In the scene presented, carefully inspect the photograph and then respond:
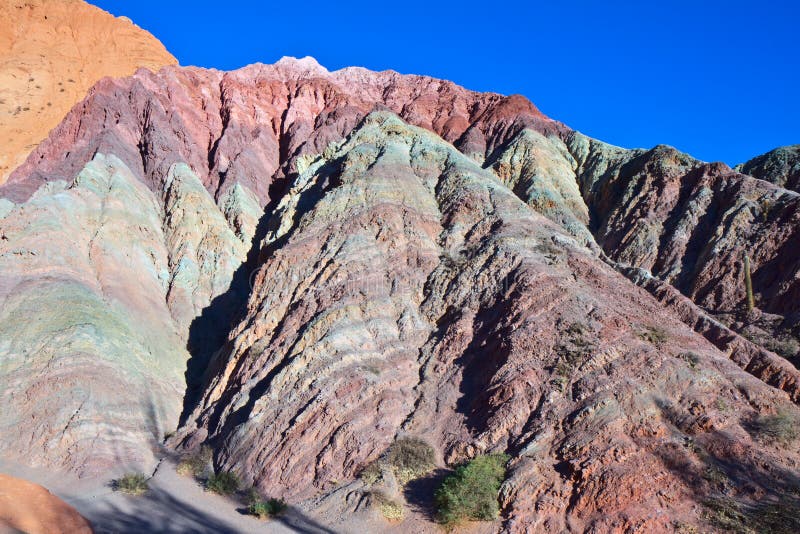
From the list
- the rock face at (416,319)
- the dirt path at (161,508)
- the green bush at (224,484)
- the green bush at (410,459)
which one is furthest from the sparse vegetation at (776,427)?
the green bush at (224,484)

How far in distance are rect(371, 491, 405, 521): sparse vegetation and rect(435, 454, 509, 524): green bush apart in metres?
1.08

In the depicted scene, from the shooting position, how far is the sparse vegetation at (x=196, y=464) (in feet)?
Result: 64.2

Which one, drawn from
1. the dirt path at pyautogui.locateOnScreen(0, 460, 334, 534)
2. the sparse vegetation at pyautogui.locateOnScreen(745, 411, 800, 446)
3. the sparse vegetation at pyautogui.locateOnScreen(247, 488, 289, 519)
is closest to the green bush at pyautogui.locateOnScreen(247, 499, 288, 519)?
the sparse vegetation at pyautogui.locateOnScreen(247, 488, 289, 519)

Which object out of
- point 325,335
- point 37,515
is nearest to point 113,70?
point 325,335

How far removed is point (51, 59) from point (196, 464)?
49099 mm

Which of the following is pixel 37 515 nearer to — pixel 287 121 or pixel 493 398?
pixel 493 398

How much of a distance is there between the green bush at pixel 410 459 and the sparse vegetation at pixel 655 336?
7.85 metres

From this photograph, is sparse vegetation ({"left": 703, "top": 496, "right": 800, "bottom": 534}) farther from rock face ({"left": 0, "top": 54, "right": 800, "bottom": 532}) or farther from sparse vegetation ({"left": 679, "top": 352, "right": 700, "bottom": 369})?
sparse vegetation ({"left": 679, "top": 352, "right": 700, "bottom": 369})

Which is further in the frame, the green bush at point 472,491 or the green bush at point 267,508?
the green bush at point 267,508

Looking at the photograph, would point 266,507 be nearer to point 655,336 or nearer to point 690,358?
point 655,336

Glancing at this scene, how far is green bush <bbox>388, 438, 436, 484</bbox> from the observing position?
16.7 meters

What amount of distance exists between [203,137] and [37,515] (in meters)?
41.1

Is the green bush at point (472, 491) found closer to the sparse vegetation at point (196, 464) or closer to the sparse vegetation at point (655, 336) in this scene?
the sparse vegetation at point (655, 336)

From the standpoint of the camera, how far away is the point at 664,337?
18.1m
